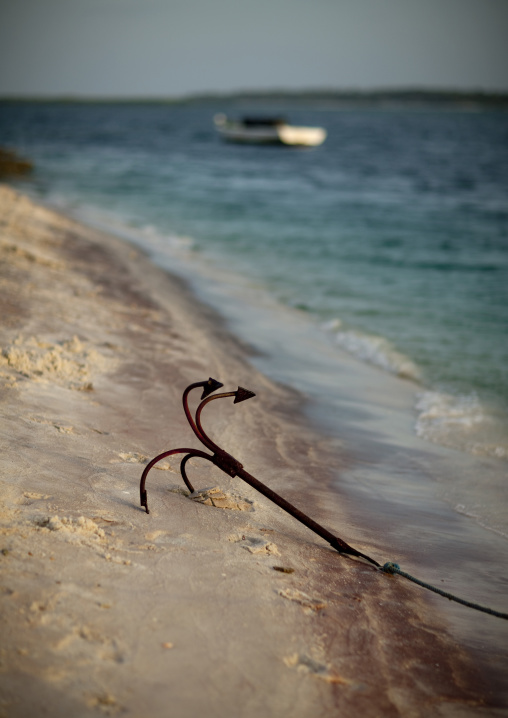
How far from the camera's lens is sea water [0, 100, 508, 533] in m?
6.15

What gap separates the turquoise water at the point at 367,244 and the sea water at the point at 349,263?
0.04 m

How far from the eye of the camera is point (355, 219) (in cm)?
1748

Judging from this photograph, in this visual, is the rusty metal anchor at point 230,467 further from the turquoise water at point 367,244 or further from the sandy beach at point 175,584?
the turquoise water at point 367,244

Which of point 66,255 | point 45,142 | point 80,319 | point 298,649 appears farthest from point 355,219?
point 45,142

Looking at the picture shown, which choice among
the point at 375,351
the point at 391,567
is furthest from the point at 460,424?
the point at 391,567

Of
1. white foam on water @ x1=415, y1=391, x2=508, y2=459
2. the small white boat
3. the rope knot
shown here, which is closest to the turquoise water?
white foam on water @ x1=415, y1=391, x2=508, y2=459

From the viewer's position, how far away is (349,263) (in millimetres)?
12328

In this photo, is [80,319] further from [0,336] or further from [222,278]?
[222,278]

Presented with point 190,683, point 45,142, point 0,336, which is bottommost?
point 190,683

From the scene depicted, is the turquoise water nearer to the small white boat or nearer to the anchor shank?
the anchor shank

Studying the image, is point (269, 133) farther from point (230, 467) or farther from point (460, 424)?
point (230, 467)

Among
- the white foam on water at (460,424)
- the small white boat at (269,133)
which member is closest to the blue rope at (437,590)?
the white foam on water at (460,424)

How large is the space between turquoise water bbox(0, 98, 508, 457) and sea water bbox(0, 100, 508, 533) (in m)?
0.04

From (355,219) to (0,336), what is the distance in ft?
47.0
